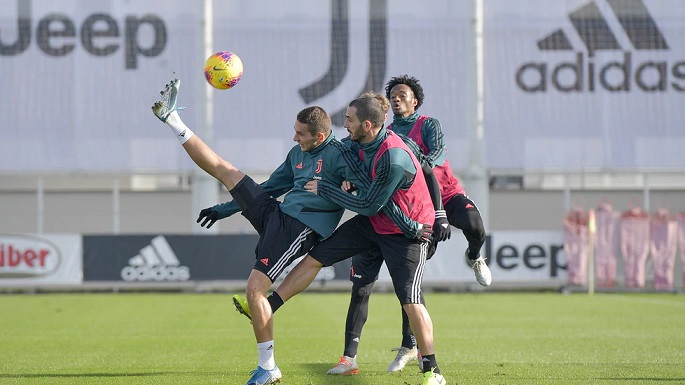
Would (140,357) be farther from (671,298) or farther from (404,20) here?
(404,20)

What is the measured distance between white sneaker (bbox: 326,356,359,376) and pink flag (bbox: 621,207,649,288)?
16.0 metres

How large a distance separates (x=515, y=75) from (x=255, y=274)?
62.3 feet

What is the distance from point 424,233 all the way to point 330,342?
4.37 metres

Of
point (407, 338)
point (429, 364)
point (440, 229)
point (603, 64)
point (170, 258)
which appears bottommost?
point (170, 258)

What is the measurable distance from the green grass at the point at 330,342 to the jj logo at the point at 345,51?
7.44 meters

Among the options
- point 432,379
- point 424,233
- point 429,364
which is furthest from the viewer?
point 424,233

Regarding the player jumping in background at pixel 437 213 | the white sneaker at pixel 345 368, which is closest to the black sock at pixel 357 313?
the player jumping in background at pixel 437 213

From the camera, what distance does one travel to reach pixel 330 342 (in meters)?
11.7

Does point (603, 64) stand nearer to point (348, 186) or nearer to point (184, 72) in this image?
point (184, 72)

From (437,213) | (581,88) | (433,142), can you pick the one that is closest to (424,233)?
(437,213)

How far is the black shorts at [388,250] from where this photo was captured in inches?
299

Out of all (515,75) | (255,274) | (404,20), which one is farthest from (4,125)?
(255,274)

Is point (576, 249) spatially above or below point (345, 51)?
below

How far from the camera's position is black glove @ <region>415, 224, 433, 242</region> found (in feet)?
24.8
